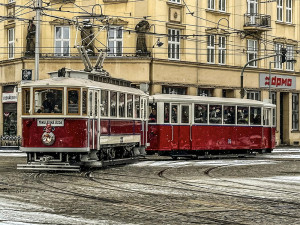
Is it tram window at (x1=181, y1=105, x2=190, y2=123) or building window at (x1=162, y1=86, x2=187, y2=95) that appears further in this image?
building window at (x1=162, y1=86, x2=187, y2=95)

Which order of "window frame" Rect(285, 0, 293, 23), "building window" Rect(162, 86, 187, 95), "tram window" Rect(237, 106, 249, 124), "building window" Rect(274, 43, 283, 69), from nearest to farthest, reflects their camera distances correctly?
1. "tram window" Rect(237, 106, 249, 124)
2. "building window" Rect(162, 86, 187, 95)
3. "building window" Rect(274, 43, 283, 69)
4. "window frame" Rect(285, 0, 293, 23)

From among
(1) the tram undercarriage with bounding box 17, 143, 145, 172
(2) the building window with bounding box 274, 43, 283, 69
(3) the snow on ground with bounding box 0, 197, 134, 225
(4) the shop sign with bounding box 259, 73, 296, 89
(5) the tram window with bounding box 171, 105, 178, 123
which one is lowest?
(3) the snow on ground with bounding box 0, 197, 134, 225

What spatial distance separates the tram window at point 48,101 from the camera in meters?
21.8

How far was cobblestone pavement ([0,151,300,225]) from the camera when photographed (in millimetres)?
11211

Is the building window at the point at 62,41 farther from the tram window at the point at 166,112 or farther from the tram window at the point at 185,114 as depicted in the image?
the tram window at the point at 166,112

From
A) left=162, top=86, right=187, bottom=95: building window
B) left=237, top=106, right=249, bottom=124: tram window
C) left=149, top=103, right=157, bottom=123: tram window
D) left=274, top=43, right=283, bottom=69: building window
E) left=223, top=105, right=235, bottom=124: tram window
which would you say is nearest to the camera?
left=149, top=103, right=157, bottom=123: tram window

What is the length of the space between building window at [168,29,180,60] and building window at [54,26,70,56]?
6105mm

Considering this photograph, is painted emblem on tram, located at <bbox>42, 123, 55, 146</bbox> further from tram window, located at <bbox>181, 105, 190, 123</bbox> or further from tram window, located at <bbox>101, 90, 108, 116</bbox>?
tram window, located at <bbox>181, 105, 190, 123</bbox>

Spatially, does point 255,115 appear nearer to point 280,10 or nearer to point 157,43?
point 157,43

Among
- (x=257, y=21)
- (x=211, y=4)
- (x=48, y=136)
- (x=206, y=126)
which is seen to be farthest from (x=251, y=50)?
(x=48, y=136)

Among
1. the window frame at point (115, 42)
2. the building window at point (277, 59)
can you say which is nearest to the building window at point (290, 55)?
the building window at point (277, 59)

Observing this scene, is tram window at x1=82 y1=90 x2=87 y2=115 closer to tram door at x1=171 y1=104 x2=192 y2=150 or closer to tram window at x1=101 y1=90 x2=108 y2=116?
tram window at x1=101 y1=90 x2=108 y2=116

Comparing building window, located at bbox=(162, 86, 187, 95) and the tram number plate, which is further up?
building window, located at bbox=(162, 86, 187, 95)

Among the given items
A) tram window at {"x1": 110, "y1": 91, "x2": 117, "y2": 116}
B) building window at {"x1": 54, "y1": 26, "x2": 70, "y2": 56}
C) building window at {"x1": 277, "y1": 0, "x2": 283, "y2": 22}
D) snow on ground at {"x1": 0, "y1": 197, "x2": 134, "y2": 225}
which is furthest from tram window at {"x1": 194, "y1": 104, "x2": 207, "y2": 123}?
building window at {"x1": 277, "y1": 0, "x2": 283, "y2": 22}
